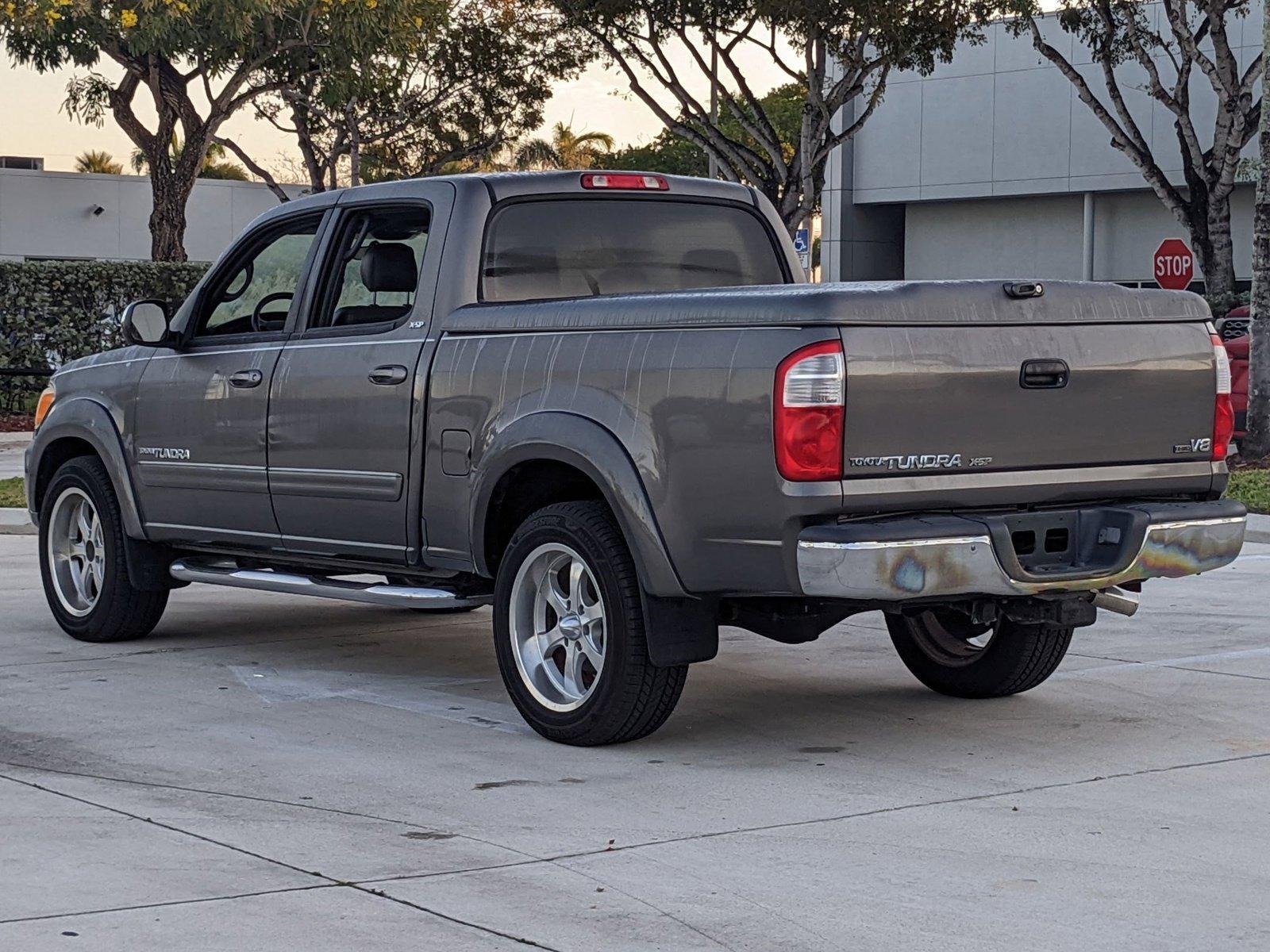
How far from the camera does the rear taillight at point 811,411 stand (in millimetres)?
6055

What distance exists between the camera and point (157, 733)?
7230 mm

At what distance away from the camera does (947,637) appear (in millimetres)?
8078

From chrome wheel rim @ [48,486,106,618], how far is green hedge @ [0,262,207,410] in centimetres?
1872

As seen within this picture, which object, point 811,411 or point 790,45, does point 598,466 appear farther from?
point 790,45

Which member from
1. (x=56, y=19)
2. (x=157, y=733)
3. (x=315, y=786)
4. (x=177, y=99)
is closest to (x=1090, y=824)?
(x=315, y=786)

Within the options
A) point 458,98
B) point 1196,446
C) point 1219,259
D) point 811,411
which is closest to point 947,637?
point 1196,446

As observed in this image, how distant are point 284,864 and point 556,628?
6.28 feet

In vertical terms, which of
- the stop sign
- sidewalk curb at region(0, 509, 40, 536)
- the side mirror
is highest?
the stop sign

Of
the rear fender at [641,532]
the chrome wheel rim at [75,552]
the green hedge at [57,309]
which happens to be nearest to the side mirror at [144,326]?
the chrome wheel rim at [75,552]

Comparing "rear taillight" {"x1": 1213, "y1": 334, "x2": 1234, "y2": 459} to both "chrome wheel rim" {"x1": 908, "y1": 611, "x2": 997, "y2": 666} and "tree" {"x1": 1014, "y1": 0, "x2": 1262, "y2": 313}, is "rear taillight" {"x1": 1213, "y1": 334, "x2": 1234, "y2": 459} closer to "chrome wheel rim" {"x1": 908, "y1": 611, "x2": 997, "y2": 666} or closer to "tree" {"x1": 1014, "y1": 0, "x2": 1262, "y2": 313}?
"chrome wheel rim" {"x1": 908, "y1": 611, "x2": 997, "y2": 666}

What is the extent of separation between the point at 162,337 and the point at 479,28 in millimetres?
37706

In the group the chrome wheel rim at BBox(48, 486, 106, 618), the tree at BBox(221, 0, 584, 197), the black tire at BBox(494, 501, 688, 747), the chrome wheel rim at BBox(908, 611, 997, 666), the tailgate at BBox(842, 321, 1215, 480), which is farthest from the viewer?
the tree at BBox(221, 0, 584, 197)

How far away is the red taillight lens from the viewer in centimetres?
805

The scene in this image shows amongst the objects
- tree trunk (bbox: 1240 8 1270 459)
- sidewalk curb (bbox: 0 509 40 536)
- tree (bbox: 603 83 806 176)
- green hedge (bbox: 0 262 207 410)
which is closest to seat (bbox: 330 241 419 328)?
sidewalk curb (bbox: 0 509 40 536)
